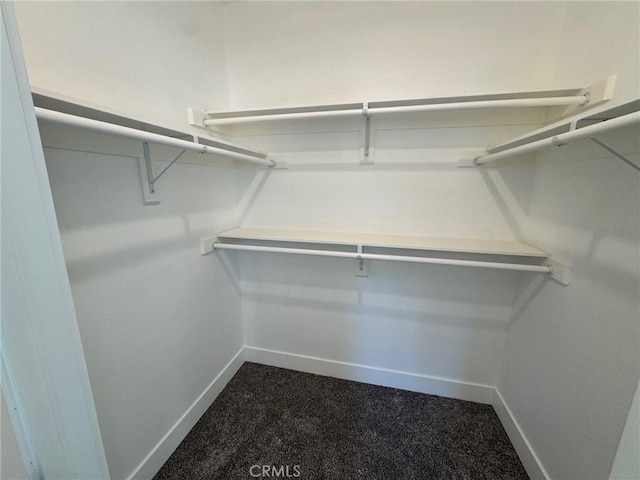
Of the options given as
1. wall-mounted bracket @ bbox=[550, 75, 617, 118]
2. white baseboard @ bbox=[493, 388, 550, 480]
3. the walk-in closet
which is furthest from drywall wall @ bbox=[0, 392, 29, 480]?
wall-mounted bracket @ bbox=[550, 75, 617, 118]

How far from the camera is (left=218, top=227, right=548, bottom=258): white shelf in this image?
50.3 inches

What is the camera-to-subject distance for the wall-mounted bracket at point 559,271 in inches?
43.9

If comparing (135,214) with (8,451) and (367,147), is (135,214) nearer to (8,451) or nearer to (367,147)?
(8,451)

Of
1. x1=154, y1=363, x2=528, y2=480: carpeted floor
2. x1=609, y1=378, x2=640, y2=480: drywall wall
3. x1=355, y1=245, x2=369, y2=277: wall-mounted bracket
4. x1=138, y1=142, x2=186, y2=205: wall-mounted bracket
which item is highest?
x1=138, y1=142, x2=186, y2=205: wall-mounted bracket

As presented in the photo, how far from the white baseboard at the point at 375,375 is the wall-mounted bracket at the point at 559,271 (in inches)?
36.1

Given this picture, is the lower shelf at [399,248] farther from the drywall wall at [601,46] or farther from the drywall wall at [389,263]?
the drywall wall at [601,46]

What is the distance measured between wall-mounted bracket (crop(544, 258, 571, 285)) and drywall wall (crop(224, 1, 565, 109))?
0.90 meters

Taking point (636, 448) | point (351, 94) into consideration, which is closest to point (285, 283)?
point (351, 94)

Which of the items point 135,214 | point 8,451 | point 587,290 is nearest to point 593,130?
point 587,290

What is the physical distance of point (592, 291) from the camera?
0.99 metres

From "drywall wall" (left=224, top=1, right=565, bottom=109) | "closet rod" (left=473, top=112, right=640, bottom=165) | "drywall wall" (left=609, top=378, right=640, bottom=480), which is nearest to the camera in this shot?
"drywall wall" (left=609, top=378, right=640, bottom=480)

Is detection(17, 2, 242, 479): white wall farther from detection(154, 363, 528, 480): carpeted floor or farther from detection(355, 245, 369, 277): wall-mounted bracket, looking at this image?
detection(355, 245, 369, 277): wall-mounted bracket

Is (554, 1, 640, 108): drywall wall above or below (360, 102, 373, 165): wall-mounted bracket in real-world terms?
above

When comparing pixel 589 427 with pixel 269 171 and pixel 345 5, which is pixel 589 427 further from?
pixel 345 5
